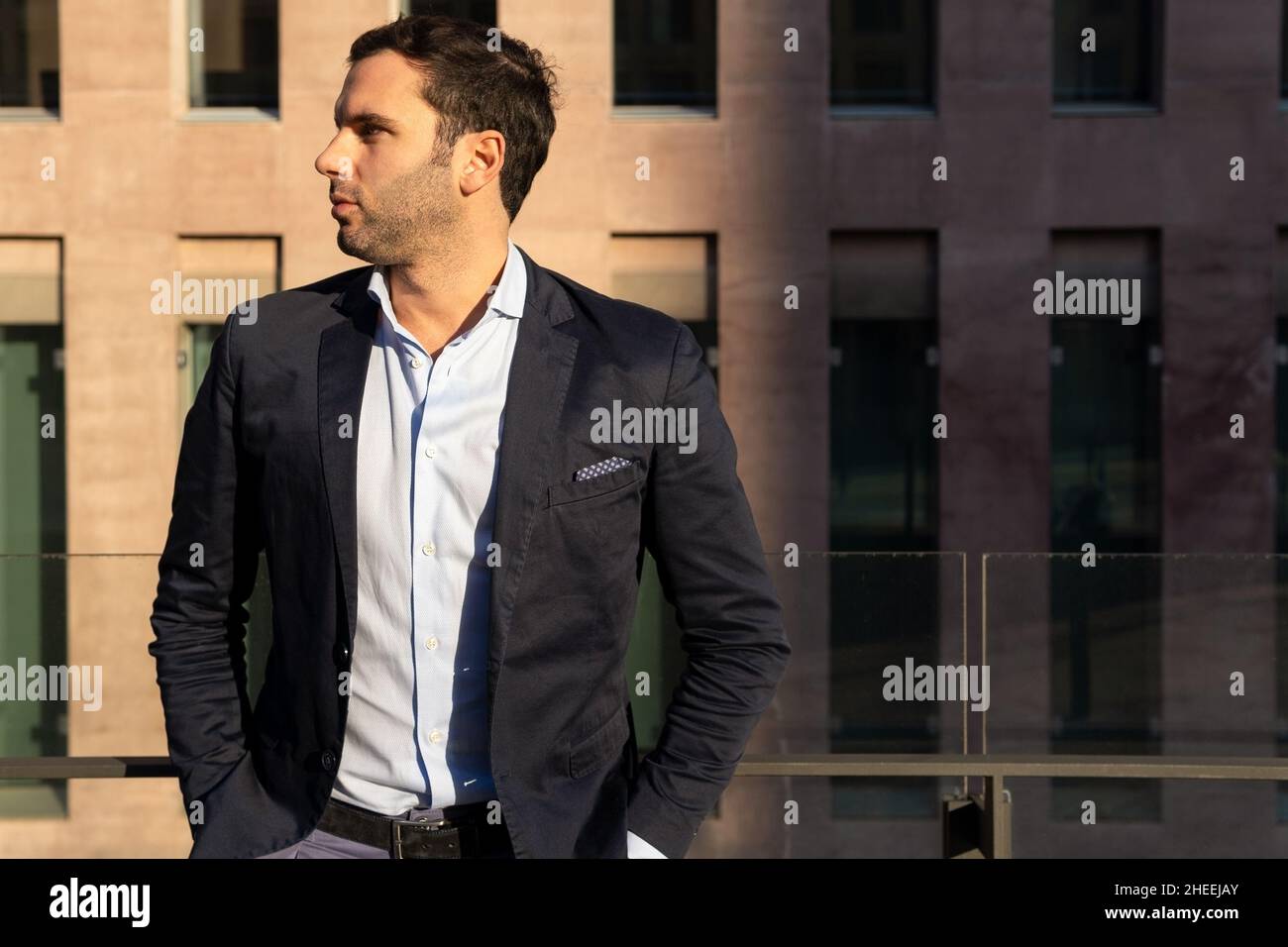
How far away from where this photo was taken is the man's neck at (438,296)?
2930mm

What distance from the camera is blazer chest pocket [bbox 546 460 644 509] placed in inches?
109

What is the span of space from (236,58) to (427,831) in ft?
33.7

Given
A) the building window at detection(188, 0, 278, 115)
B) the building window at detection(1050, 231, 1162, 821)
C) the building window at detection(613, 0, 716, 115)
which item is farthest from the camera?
the building window at detection(188, 0, 278, 115)

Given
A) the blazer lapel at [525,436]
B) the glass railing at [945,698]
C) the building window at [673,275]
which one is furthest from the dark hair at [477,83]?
the building window at [673,275]

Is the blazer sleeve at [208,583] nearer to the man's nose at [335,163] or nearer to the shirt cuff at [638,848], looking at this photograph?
A: the man's nose at [335,163]

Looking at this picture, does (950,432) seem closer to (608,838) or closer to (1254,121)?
(1254,121)

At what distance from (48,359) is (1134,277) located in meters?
7.45

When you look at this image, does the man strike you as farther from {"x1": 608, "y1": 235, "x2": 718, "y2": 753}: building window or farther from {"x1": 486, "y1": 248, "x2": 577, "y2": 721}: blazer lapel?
{"x1": 608, "y1": 235, "x2": 718, "y2": 753}: building window

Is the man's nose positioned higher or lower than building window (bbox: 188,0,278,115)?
lower

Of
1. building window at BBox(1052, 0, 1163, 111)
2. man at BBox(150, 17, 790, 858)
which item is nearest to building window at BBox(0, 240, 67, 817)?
building window at BBox(1052, 0, 1163, 111)

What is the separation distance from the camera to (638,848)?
9.51 ft

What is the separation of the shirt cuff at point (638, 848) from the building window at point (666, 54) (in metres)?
9.51

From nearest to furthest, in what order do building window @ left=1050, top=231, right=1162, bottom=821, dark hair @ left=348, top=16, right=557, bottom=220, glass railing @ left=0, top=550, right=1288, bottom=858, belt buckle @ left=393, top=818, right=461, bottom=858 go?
belt buckle @ left=393, top=818, right=461, bottom=858, dark hair @ left=348, top=16, right=557, bottom=220, glass railing @ left=0, top=550, right=1288, bottom=858, building window @ left=1050, top=231, right=1162, bottom=821

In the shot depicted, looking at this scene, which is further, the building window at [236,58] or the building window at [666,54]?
the building window at [236,58]
